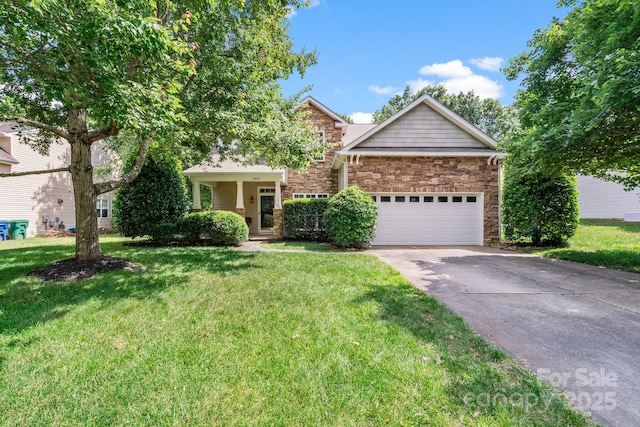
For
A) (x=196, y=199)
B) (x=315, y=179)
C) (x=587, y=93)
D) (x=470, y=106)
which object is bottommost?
(x=196, y=199)

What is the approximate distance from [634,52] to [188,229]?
42.0 feet

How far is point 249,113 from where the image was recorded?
281 inches

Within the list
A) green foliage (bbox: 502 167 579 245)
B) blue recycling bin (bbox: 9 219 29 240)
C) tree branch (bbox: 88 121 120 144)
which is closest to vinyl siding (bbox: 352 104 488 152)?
green foliage (bbox: 502 167 579 245)

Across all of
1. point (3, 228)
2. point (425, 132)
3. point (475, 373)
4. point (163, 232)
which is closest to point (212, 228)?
point (163, 232)

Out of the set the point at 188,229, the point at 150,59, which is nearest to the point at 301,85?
the point at 188,229

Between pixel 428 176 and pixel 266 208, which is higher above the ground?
pixel 428 176

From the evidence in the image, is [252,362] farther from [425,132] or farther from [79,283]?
[425,132]

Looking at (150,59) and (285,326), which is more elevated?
(150,59)

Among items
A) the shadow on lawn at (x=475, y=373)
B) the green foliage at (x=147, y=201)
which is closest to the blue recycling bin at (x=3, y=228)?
the green foliage at (x=147, y=201)

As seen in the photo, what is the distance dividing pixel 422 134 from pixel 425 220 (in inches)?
146

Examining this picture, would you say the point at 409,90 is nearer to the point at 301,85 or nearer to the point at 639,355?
the point at 301,85

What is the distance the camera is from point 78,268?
20.1 feet

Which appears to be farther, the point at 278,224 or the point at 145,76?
the point at 278,224

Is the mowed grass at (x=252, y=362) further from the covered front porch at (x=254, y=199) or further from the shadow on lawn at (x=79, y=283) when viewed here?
the covered front porch at (x=254, y=199)
